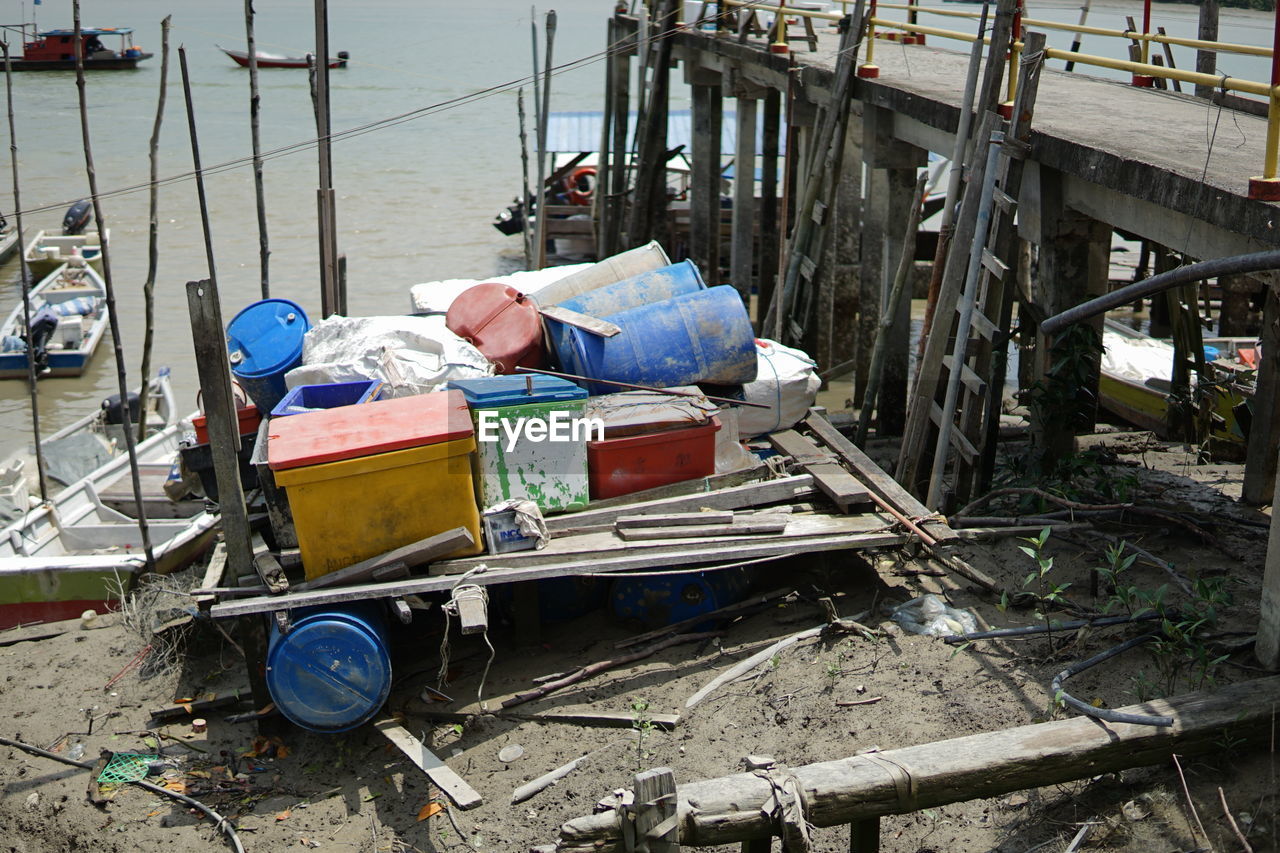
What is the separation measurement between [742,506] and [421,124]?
29879 millimetres

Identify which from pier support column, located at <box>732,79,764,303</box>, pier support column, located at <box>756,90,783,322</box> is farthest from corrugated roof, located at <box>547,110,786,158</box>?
pier support column, located at <box>732,79,764,303</box>

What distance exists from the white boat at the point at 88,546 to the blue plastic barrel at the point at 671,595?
113 inches

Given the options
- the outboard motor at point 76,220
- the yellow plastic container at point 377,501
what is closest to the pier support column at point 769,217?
the yellow plastic container at point 377,501

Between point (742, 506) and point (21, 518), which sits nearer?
point (742, 506)

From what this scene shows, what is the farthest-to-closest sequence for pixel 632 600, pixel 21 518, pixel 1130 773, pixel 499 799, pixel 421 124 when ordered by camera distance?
pixel 421 124
pixel 21 518
pixel 632 600
pixel 499 799
pixel 1130 773

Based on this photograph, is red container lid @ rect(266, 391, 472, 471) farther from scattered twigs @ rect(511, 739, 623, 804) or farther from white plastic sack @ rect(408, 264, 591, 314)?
white plastic sack @ rect(408, 264, 591, 314)

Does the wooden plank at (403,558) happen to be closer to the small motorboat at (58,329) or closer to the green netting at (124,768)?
the green netting at (124,768)

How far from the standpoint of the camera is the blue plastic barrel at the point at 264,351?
6785mm

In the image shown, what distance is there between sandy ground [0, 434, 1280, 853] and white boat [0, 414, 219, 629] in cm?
77

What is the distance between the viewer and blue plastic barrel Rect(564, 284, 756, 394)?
22.2 feet

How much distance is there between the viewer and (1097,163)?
5707 millimetres

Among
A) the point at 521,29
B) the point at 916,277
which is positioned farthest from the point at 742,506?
the point at 521,29

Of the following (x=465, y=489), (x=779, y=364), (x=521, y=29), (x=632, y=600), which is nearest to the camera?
(x=465, y=489)

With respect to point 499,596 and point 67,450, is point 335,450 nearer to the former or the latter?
point 499,596
